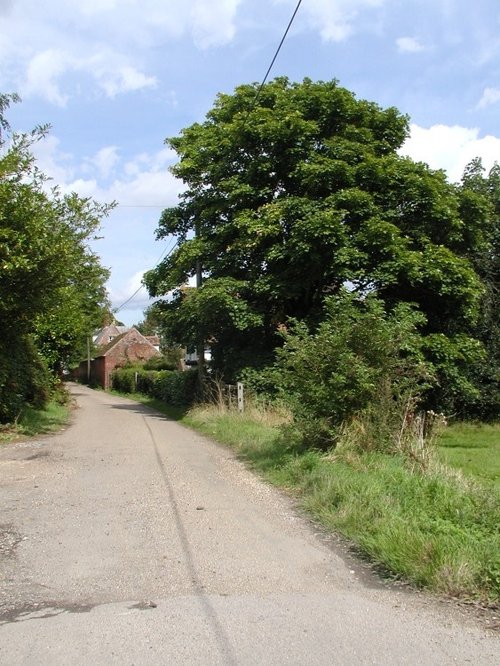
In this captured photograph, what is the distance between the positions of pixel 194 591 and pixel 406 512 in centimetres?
255

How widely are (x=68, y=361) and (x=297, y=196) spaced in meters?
13.5

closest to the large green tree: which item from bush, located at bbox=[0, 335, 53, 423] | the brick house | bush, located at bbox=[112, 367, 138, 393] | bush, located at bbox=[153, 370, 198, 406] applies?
bush, located at bbox=[153, 370, 198, 406]

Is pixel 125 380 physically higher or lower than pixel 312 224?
lower

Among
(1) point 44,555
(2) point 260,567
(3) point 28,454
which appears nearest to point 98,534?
(1) point 44,555

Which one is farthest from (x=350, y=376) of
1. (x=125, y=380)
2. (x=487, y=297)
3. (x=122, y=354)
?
(x=122, y=354)

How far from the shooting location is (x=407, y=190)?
65.0 ft

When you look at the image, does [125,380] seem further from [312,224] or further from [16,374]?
[312,224]

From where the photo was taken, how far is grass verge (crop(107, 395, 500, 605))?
495cm

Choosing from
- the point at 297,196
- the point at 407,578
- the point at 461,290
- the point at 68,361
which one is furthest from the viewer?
the point at 68,361

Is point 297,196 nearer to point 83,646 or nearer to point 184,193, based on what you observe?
point 184,193

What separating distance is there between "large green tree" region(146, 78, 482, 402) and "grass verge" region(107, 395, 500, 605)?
32.3 feet

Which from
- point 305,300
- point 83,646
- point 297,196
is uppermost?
point 297,196

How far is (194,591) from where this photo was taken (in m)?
4.86

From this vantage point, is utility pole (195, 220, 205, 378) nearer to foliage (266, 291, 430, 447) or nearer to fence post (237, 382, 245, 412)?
fence post (237, 382, 245, 412)
